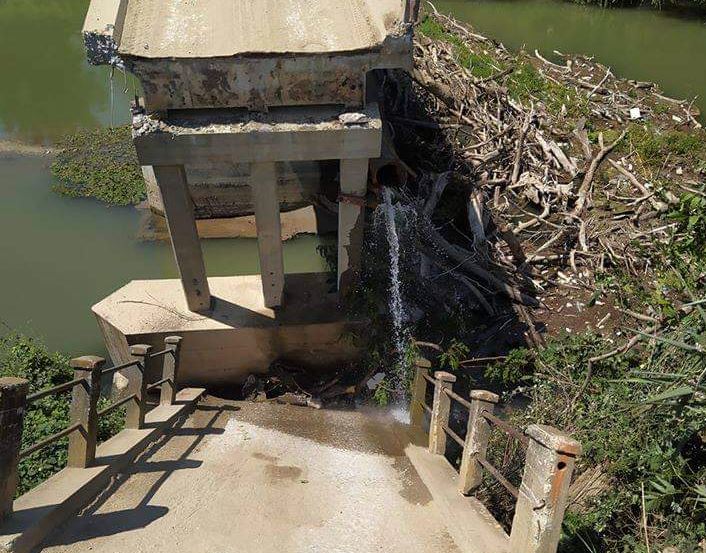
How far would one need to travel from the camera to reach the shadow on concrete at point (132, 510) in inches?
149

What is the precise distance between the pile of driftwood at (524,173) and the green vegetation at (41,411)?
18.0 ft

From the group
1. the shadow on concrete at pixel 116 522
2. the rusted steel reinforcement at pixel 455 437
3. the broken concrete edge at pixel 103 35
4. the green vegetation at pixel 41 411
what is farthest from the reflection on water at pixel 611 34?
the shadow on concrete at pixel 116 522

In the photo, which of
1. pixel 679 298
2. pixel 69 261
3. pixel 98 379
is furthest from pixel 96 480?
pixel 69 261

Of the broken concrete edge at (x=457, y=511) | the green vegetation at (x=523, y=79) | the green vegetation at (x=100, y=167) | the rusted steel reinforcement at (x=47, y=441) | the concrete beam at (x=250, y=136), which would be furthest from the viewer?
the green vegetation at (x=523, y=79)

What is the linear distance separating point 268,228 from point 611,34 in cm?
1901


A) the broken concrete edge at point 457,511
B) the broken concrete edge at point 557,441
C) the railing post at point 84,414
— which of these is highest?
the broken concrete edge at point 557,441

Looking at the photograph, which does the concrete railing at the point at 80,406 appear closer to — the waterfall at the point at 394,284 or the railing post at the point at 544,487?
the waterfall at the point at 394,284

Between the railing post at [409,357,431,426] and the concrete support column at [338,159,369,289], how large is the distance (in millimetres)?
1822

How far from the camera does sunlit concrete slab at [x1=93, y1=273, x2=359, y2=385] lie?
24.7 ft

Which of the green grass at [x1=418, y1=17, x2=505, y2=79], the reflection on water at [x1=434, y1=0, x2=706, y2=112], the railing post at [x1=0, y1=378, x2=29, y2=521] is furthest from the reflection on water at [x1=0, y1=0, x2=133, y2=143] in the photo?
the reflection on water at [x1=434, y1=0, x2=706, y2=112]

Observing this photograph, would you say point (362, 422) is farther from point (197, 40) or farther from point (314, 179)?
point (314, 179)

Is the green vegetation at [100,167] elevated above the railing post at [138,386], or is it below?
below

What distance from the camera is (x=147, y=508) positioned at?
4.20 m

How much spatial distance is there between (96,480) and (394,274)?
4786 millimetres
